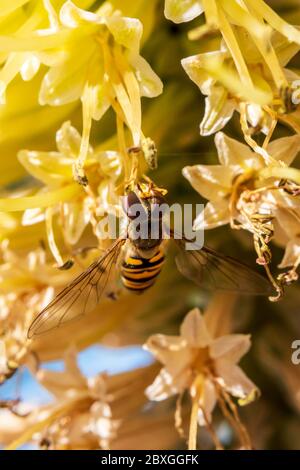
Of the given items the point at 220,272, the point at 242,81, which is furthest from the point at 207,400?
the point at 242,81

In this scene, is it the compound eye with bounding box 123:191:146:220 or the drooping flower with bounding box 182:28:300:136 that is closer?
the drooping flower with bounding box 182:28:300:136

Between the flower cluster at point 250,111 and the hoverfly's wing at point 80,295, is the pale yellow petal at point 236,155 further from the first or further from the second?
the hoverfly's wing at point 80,295

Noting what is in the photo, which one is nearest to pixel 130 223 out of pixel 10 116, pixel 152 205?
pixel 152 205

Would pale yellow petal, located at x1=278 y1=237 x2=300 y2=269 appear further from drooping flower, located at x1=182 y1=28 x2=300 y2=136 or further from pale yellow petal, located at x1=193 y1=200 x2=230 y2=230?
drooping flower, located at x1=182 y1=28 x2=300 y2=136

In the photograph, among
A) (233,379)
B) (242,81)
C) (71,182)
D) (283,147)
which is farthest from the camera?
(233,379)

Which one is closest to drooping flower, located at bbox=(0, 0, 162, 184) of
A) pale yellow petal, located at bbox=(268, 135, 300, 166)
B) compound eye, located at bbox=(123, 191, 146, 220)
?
compound eye, located at bbox=(123, 191, 146, 220)

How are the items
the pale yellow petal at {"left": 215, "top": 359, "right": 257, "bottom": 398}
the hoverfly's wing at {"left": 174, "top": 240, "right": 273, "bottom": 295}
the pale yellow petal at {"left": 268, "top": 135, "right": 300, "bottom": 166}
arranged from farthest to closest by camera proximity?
the pale yellow petal at {"left": 215, "top": 359, "right": 257, "bottom": 398}, the hoverfly's wing at {"left": 174, "top": 240, "right": 273, "bottom": 295}, the pale yellow petal at {"left": 268, "top": 135, "right": 300, "bottom": 166}

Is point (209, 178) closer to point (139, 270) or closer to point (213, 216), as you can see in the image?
point (213, 216)
